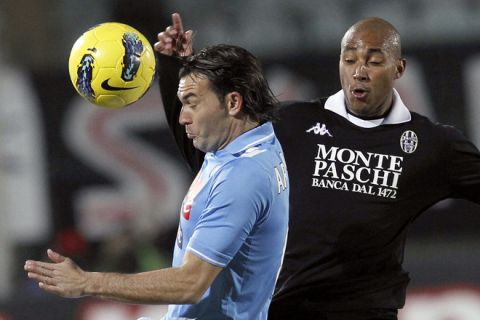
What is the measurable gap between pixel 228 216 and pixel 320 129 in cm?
148

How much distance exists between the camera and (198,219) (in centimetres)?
404

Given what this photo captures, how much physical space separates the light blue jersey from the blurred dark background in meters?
5.50


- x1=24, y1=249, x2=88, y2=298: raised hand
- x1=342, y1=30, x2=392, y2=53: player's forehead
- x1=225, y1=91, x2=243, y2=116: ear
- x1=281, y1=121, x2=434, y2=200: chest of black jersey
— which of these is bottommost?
x1=24, y1=249, x2=88, y2=298: raised hand

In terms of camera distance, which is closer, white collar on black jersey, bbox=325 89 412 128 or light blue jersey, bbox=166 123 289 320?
light blue jersey, bbox=166 123 289 320

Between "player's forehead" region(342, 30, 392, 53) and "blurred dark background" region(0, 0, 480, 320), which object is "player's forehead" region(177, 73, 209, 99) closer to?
"player's forehead" region(342, 30, 392, 53)

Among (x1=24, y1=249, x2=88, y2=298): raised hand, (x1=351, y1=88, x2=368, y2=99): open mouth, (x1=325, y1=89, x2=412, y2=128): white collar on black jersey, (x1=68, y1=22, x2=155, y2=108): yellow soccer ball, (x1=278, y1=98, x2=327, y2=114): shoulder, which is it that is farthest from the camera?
(x1=278, y1=98, x2=327, y2=114): shoulder

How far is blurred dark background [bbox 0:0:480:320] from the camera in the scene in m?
9.80

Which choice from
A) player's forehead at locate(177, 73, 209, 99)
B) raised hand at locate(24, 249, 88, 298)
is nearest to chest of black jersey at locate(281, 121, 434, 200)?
player's forehead at locate(177, 73, 209, 99)

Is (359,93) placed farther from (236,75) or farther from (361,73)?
(236,75)

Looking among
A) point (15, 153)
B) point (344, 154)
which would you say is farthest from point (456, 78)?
point (344, 154)

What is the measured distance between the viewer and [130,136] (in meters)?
10.1

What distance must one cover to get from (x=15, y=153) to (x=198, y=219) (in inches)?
250

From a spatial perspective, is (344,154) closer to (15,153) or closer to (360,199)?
(360,199)

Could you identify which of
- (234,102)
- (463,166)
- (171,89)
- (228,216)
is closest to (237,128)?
(234,102)
